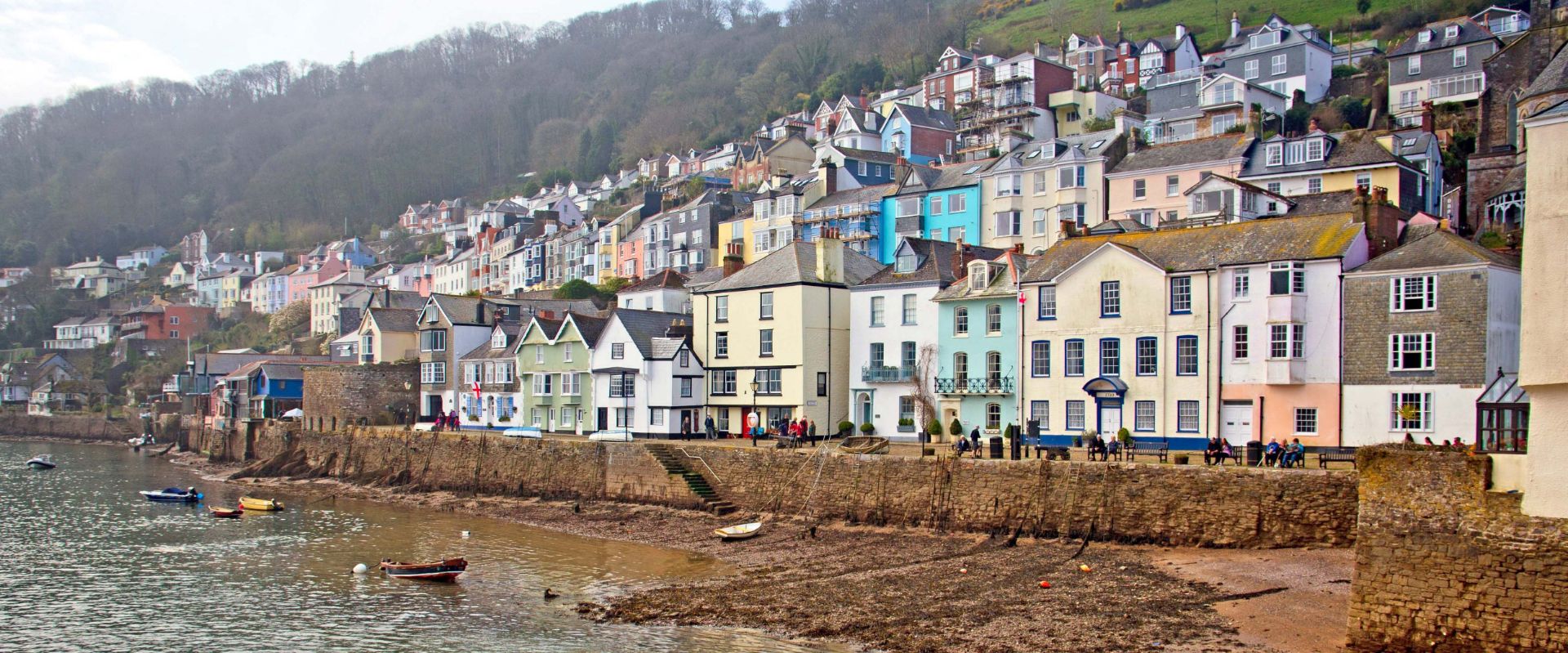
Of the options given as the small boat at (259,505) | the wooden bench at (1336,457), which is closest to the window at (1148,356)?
the wooden bench at (1336,457)

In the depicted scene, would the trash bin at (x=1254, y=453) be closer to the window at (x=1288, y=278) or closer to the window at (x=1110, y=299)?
the window at (x=1288, y=278)

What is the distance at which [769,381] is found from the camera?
5025 cm

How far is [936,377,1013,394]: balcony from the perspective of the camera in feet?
139

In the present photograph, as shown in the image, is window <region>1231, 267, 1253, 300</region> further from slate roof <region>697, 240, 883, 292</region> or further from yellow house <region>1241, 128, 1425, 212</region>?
yellow house <region>1241, 128, 1425, 212</region>

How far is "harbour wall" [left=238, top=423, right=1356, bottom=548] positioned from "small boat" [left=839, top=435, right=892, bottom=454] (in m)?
0.66

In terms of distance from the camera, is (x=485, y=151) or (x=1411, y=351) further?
(x=485, y=151)

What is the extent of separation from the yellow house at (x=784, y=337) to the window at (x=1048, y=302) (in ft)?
37.0

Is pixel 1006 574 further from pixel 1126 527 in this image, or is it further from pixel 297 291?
pixel 297 291

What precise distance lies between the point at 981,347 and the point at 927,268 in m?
5.43

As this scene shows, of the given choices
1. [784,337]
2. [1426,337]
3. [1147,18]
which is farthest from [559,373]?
[1147,18]

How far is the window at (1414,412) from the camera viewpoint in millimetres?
32562

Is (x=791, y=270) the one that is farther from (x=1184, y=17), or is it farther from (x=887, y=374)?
(x=1184, y=17)

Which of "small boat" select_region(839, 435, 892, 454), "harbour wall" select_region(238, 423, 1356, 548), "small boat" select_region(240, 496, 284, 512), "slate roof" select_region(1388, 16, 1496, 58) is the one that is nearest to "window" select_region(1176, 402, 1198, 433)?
"harbour wall" select_region(238, 423, 1356, 548)

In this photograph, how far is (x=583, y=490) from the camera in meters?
46.6
